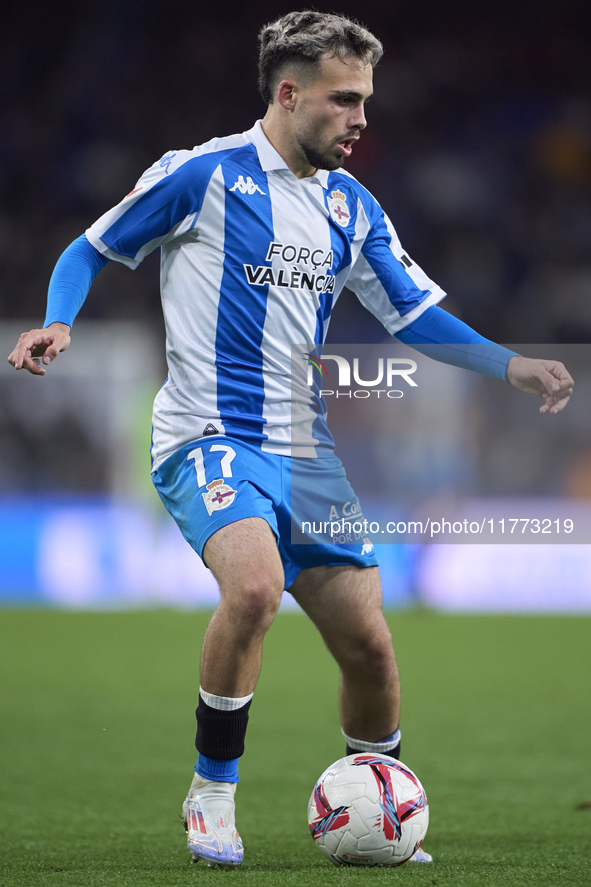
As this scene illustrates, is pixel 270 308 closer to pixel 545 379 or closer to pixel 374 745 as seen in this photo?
pixel 545 379

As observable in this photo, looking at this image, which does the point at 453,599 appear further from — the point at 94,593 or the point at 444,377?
the point at 94,593

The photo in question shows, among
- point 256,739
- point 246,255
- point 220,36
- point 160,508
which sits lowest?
point 256,739

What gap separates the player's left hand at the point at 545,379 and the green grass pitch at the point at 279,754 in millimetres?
1285

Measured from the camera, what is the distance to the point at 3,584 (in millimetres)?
11297

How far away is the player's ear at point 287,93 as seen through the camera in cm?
312

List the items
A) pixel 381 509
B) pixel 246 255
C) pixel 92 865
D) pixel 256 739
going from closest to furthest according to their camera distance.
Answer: pixel 92 865, pixel 246 255, pixel 256 739, pixel 381 509

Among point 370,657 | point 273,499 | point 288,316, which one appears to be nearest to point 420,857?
point 370,657

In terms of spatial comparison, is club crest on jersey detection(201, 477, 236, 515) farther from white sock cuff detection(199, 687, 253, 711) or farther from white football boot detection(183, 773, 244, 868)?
white football boot detection(183, 773, 244, 868)

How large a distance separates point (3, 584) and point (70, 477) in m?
1.76

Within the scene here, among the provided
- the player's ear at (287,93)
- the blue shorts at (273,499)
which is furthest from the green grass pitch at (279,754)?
the player's ear at (287,93)

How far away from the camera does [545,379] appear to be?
3105 mm

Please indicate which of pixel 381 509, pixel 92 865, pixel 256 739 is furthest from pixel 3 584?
pixel 92 865

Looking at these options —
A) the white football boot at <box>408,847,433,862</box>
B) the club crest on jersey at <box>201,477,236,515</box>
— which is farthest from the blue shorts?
the white football boot at <box>408,847,433,862</box>

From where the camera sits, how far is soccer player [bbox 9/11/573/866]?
3.04 metres
